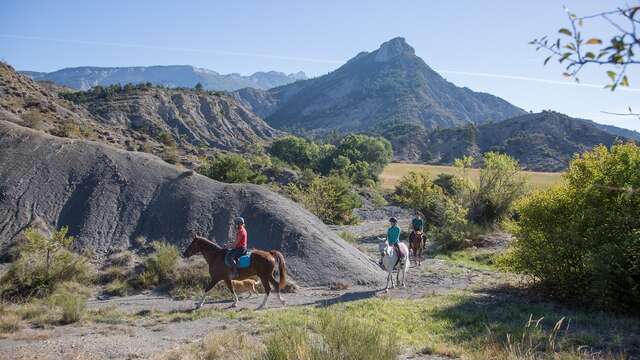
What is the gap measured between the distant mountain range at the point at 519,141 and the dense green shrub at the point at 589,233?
91809 mm

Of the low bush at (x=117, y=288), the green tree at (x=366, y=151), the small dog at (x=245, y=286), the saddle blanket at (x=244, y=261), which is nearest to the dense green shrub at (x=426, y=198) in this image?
the small dog at (x=245, y=286)

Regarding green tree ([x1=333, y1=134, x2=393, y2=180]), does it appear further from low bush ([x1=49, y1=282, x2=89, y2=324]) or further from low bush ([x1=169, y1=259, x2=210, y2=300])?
low bush ([x1=49, y1=282, x2=89, y2=324])

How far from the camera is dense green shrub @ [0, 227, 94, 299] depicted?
14516mm

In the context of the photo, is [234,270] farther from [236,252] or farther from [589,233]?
[589,233]

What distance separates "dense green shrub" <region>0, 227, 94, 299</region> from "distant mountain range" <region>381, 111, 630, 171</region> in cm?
9766

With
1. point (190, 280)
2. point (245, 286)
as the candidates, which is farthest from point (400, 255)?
point (190, 280)

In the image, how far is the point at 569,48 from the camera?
9.62 ft

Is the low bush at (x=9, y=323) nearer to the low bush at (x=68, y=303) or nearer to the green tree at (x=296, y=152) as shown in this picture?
the low bush at (x=68, y=303)

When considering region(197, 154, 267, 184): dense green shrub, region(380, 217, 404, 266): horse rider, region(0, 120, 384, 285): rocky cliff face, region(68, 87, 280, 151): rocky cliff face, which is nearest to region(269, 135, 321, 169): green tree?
region(68, 87, 280, 151): rocky cliff face

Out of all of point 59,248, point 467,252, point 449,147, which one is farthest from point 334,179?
point 449,147

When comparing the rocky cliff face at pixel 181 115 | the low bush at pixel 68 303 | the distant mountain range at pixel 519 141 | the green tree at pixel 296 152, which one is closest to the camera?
the low bush at pixel 68 303

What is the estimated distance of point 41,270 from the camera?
15031 millimetres

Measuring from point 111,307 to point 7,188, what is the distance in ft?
33.3

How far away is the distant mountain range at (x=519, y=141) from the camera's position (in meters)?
109
